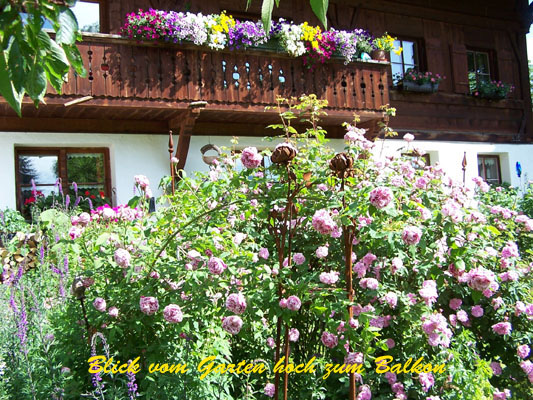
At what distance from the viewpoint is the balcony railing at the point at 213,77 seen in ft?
26.9

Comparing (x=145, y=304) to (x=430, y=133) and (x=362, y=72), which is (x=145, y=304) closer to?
(x=362, y=72)

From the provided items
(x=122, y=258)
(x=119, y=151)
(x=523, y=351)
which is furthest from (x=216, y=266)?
(x=119, y=151)

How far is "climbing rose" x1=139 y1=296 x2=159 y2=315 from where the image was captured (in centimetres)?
228

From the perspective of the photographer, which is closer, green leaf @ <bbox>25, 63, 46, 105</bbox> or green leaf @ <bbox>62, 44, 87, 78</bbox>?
green leaf @ <bbox>25, 63, 46, 105</bbox>

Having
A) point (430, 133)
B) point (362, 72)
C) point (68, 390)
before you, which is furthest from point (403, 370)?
point (430, 133)

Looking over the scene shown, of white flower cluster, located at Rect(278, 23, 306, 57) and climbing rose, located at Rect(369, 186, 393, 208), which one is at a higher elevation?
white flower cluster, located at Rect(278, 23, 306, 57)

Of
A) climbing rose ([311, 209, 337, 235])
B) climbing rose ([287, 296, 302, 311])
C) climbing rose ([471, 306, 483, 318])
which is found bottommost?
climbing rose ([471, 306, 483, 318])

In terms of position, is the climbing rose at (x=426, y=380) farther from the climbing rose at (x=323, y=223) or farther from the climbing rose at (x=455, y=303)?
the climbing rose at (x=323, y=223)

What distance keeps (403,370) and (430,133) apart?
419 inches

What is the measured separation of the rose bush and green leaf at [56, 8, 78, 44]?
1016 mm

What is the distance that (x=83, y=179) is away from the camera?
944 cm

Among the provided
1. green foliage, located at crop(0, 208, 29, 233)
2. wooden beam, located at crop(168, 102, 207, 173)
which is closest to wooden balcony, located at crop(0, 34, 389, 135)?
wooden beam, located at crop(168, 102, 207, 173)

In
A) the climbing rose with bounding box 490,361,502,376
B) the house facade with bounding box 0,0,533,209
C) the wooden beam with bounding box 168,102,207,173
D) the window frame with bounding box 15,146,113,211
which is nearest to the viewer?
the climbing rose with bounding box 490,361,502,376

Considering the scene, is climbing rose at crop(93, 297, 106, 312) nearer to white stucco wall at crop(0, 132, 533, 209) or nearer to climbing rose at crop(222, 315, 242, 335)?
climbing rose at crop(222, 315, 242, 335)
